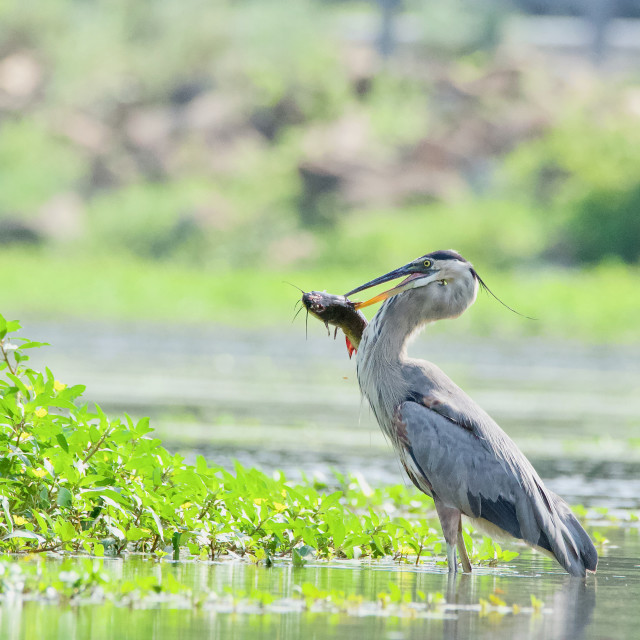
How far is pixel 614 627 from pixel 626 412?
1162cm

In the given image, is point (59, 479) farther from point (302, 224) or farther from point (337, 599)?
point (302, 224)

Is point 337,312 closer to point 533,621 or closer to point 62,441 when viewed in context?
point 62,441

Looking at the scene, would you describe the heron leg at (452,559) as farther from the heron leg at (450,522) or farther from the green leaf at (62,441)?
the green leaf at (62,441)

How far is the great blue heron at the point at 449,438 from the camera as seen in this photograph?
281 inches

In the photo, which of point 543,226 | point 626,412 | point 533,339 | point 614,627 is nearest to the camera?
point 614,627

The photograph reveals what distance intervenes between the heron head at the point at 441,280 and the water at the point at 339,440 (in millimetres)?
1257

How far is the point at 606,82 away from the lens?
49.0 meters

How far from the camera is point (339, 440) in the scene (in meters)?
13.0

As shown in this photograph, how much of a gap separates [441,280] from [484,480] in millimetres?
1014

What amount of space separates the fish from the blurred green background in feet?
74.4

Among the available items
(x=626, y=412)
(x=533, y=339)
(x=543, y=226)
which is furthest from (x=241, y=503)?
(x=543, y=226)

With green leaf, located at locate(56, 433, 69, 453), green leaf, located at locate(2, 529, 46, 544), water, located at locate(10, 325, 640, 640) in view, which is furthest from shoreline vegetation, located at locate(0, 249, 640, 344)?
green leaf, located at locate(2, 529, 46, 544)

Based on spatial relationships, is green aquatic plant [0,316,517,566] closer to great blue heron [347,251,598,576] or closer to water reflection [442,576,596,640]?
great blue heron [347,251,598,576]

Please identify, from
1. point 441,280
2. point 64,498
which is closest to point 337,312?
point 441,280
